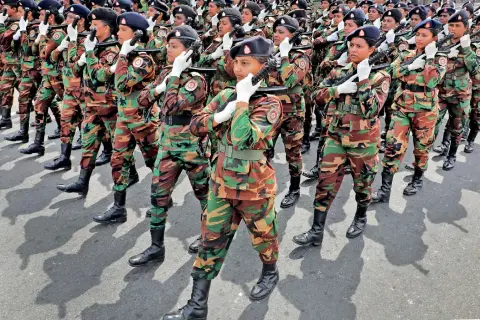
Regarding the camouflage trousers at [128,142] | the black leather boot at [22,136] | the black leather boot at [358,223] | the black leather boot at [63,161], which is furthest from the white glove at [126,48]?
the black leather boot at [22,136]

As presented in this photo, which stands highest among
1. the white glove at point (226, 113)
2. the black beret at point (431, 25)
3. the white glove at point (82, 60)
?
the black beret at point (431, 25)

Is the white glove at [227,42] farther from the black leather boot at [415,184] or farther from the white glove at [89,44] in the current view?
the black leather boot at [415,184]

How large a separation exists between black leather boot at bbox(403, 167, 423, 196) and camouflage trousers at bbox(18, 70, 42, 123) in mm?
6653

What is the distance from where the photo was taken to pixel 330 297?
3.53 m

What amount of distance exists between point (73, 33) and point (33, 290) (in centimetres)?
372

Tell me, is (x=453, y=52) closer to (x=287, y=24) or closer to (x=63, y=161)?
(x=287, y=24)

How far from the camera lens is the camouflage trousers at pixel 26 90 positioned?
7254mm

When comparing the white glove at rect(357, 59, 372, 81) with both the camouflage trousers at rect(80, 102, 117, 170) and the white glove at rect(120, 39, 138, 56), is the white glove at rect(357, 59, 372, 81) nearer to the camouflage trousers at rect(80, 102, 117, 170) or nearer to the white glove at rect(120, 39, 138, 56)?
the white glove at rect(120, 39, 138, 56)

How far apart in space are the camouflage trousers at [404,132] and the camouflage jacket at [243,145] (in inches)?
107

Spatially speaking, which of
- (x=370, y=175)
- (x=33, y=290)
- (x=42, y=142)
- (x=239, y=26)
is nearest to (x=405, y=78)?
(x=370, y=175)

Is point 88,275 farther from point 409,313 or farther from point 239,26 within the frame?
point 239,26

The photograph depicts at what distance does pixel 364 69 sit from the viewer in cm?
368

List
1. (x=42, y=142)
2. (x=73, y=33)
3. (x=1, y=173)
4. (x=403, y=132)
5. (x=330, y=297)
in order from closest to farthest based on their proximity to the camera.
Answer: (x=330, y=297) < (x=403, y=132) < (x=73, y=33) < (x=1, y=173) < (x=42, y=142)

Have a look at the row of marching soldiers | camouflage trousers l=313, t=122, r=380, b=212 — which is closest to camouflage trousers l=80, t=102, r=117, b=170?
the row of marching soldiers
